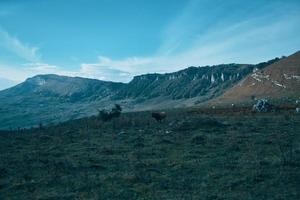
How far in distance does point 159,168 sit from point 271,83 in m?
159

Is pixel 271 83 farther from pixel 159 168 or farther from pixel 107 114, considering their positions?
pixel 159 168

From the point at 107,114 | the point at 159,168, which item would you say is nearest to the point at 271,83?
the point at 107,114

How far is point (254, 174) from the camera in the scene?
57.4ft

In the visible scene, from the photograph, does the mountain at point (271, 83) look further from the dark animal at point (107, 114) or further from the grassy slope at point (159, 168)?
the grassy slope at point (159, 168)

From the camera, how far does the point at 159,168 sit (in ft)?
65.9

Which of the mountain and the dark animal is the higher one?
the mountain

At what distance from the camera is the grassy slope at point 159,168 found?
51.0 ft

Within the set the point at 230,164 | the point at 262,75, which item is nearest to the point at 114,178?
the point at 230,164

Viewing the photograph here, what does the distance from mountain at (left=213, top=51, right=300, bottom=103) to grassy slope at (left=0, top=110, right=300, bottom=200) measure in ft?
406

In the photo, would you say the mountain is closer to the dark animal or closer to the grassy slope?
the dark animal

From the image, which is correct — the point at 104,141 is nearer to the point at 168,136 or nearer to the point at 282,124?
the point at 168,136

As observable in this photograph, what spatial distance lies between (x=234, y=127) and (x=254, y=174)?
66.3 feet

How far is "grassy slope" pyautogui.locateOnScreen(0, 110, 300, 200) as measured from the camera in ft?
51.0

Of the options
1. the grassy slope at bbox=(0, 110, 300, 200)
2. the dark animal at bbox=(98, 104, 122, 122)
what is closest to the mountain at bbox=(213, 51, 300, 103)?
the dark animal at bbox=(98, 104, 122, 122)
